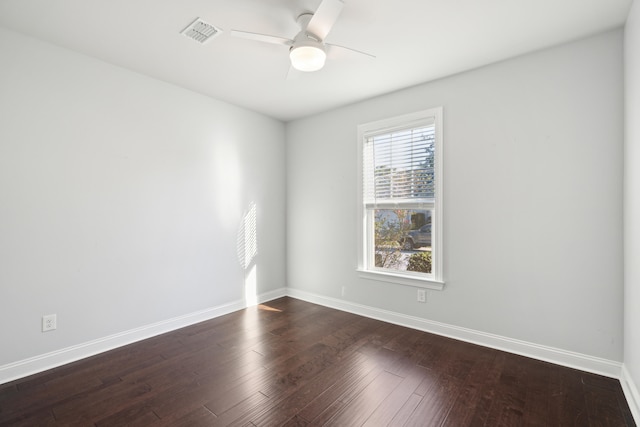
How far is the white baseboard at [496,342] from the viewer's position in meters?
2.34

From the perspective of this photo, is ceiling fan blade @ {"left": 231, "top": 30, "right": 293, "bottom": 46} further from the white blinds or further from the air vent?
the white blinds

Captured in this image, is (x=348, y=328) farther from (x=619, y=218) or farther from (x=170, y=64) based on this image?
(x=170, y=64)

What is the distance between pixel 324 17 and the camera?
193 centimetres

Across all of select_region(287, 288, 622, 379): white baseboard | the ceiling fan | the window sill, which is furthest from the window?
the ceiling fan

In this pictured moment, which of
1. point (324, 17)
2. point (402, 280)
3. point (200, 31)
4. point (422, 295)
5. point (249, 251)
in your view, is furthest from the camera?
point (249, 251)

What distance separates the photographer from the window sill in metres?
3.13

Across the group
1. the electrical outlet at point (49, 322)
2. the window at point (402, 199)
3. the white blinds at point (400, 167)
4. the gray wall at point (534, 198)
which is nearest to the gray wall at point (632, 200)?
the gray wall at point (534, 198)

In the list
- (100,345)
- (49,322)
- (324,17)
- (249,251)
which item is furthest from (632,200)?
(49,322)

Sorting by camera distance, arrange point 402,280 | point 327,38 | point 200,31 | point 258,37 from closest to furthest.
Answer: point 258,37
point 200,31
point 327,38
point 402,280

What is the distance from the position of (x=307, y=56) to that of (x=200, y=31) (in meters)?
0.84

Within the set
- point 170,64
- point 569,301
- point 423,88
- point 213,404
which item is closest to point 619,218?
point 569,301

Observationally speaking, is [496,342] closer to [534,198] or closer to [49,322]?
[534,198]

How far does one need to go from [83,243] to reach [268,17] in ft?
7.85

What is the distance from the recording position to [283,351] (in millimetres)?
2750
